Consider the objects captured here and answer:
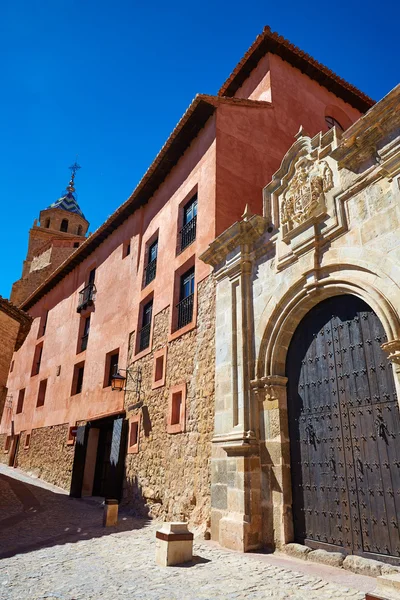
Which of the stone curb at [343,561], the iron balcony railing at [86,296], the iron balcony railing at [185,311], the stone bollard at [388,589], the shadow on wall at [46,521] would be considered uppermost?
the iron balcony railing at [86,296]

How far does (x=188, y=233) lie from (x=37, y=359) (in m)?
13.1

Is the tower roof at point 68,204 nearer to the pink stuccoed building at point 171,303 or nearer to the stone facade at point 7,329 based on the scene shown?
the pink stuccoed building at point 171,303

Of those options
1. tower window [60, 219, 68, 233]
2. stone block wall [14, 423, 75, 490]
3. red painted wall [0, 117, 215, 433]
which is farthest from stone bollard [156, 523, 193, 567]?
tower window [60, 219, 68, 233]

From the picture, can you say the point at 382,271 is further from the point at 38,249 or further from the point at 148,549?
the point at 38,249

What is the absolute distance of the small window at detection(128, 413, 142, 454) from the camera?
10.5 m

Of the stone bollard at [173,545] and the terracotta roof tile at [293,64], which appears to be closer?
the stone bollard at [173,545]

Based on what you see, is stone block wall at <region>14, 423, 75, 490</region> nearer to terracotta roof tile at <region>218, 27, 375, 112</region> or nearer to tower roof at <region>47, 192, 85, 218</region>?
terracotta roof tile at <region>218, 27, 375, 112</region>

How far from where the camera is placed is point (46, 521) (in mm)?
8688

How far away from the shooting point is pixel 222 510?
6.56 meters

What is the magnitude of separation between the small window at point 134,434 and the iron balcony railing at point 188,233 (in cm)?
463

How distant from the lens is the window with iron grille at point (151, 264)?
12446 mm

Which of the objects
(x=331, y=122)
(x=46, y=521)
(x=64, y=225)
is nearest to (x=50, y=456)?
(x=46, y=521)

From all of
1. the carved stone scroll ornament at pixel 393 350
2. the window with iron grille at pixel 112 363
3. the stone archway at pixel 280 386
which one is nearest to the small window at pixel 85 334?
the window with iron grille at pixel 112 363

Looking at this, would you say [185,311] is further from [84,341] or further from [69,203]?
[69,203]
